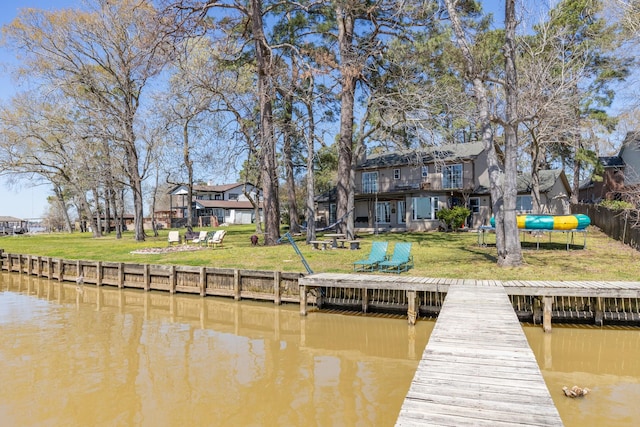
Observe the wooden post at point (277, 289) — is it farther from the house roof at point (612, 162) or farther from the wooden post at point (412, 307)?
the house roof at point (612, 162)

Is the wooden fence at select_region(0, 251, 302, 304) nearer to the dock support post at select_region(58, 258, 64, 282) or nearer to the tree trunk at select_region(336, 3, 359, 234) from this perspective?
the dock support post at select_region(58, 258, 64, 282)

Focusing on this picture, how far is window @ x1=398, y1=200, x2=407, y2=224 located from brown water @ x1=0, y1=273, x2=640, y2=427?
21.3 meters

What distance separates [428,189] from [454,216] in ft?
9.57

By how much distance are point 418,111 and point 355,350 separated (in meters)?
12.5

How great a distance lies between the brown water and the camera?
6.03 meters

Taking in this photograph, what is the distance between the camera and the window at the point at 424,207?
30469mm

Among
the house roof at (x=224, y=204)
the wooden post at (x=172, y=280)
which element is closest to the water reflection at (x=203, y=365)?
the wooden post at (x=172, y=280)

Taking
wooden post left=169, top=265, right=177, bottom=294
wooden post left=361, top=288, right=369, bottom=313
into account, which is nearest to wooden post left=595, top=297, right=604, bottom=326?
wooden post left=361, top=288, right=369, bottom=313

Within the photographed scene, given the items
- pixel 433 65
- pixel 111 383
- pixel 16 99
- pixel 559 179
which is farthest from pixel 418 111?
pixel 16 99

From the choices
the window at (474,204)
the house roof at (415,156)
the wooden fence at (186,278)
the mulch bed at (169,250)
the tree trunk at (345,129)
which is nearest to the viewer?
the wooden fence at (186,278)

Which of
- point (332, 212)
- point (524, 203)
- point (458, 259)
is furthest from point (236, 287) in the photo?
point (524, 203)

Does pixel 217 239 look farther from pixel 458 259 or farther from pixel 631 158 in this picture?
pixel 631 158

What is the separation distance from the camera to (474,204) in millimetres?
31016

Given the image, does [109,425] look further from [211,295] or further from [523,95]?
[523,95]
